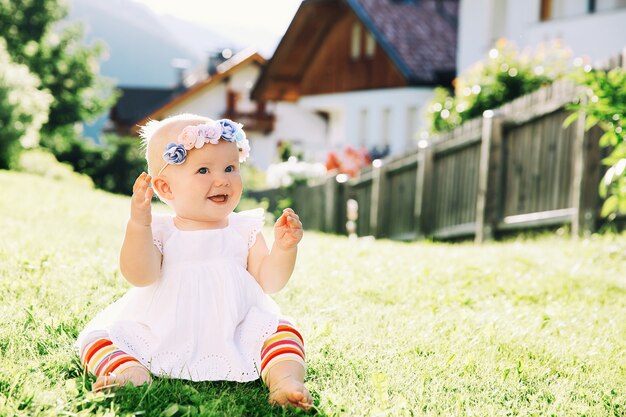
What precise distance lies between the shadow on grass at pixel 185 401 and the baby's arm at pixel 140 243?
375 millimetres

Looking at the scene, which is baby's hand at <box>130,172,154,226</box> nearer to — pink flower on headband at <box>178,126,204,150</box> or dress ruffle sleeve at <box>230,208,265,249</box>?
pink flower on headband at <box>178,126,204,150</box>

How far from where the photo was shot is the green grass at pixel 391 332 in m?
2.66

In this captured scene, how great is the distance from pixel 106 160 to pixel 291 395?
28361 millimetres

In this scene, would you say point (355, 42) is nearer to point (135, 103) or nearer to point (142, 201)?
point (142, 201)

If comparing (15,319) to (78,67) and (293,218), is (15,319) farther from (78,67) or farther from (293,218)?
(78,67)

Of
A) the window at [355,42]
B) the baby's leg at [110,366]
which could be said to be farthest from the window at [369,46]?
the baby's leg at [110,366]

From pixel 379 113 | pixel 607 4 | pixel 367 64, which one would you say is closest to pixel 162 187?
pixel 607 4

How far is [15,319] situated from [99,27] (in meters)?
121

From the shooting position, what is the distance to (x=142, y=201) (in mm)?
2734

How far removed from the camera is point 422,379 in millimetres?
2973

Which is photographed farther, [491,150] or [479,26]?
[479,26]

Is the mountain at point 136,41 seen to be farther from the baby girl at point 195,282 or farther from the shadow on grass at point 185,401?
the shadow on grass at point 185,401

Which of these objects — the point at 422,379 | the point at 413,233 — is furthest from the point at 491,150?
the point at 422,379

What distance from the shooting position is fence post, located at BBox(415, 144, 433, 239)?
1047 cm
